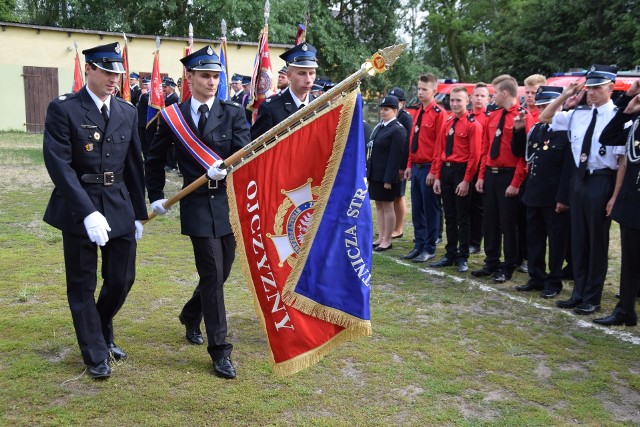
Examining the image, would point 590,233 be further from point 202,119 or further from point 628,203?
point 202,119

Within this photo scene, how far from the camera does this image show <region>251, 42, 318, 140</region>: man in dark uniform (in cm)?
480

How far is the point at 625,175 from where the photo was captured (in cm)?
574

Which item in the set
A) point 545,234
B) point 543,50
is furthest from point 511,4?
A: point 545,234

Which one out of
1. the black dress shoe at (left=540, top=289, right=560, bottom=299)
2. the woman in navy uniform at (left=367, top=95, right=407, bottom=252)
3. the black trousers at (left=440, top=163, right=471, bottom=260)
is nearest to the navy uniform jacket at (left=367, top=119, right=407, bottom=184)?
the woman in navy uniform at (left=367, top=95, right=407, bottom=252)

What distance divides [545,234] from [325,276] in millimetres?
4182

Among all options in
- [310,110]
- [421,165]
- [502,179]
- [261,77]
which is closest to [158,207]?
[310,110]

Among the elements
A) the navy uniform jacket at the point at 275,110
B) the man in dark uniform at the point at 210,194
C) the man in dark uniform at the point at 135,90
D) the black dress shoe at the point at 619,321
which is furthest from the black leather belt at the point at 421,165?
the man in dark uniform at the point at 135,90

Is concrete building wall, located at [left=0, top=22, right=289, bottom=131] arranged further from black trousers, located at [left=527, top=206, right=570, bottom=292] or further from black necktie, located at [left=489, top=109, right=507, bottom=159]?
black trousers, located at [left=527, top=206, right=570, bottom=292]

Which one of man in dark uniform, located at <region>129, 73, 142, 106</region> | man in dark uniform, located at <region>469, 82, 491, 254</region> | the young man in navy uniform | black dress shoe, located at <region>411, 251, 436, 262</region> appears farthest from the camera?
man in dark uniform, located at <region>129, 73, 142, 106</region>

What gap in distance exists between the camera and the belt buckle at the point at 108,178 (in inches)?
→ 174

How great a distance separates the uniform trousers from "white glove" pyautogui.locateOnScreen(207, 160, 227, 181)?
4.51m

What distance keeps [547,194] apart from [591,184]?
652 millimetres

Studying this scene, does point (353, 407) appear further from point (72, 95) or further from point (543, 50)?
point (543, 50)

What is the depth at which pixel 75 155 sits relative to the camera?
171 inches
